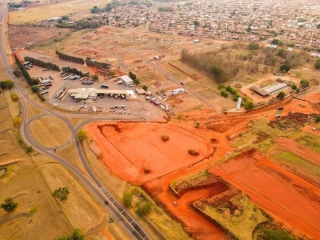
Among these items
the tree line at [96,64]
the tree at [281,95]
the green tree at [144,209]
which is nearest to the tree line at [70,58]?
the tree line at [96,64]

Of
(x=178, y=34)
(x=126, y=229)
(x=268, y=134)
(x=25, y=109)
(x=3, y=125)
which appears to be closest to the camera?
(x=126, y=229)

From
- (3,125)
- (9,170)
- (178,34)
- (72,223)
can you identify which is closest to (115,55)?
(178,34)

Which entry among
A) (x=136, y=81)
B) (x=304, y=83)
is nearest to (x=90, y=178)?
(x=136, y=81)

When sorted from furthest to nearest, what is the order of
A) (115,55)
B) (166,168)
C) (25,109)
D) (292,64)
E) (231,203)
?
(115,55) < (292,64) < (25,109) < (166,168) < (231,203)

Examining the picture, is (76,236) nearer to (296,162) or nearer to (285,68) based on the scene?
(296,162)

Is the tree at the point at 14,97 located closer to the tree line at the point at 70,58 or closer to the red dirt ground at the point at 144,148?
the red dirt ground at the point at 144,148

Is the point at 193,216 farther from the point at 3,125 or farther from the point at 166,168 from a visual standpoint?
the point at 3,125
